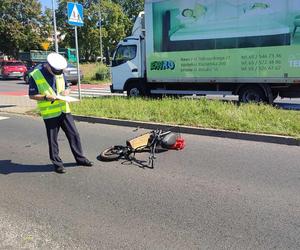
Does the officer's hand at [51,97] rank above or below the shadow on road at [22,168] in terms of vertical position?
above

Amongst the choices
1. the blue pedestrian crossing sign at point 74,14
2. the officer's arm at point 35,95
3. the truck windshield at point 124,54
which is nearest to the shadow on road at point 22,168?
the officer's arm at point 35,95

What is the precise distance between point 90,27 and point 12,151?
140 feet

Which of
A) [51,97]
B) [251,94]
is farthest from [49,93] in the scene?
[251,94]

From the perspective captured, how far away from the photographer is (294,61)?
35.3 ft

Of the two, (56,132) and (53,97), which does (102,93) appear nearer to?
(56,132)

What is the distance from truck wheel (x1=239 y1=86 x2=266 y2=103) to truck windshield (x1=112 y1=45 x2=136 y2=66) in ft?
14.5

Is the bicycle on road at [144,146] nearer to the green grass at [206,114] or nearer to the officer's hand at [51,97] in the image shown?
the officer's hand at [51,97]

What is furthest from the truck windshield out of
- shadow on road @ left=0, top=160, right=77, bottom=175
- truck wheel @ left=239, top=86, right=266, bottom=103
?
shadow on road @ left=0, top=160, right=77, bottom=175

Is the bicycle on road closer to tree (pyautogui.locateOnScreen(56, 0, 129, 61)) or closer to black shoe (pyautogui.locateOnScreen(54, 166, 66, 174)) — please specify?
black shoe (pyautogui.locateOnScreen(54, 166, 66, 174))

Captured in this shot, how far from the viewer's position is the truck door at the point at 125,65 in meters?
14.5

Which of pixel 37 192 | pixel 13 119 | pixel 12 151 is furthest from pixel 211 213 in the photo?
pixel 13 119

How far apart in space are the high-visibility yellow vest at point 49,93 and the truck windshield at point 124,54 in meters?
8.93

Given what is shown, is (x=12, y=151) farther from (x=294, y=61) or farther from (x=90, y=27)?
(x=90, y=27)

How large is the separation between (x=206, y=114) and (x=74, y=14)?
5763 mm
